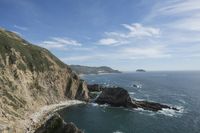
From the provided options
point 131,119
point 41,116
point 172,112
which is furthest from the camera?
point 172,112

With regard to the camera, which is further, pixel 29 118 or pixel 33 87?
pixel 33 87

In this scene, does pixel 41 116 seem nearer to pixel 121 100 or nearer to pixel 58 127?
pixel 58 127

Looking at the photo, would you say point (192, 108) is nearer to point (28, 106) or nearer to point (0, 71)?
point (28, 106)

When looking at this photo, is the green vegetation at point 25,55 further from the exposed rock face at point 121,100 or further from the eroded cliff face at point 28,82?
the exposed rock face at point 121,100

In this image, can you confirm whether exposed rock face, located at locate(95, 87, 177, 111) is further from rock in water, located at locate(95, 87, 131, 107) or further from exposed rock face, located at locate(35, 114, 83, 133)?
exposed rock face, located at locate(35, 114, 83, 133)

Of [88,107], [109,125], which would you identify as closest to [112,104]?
[88,107]

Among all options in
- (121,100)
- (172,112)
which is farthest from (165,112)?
(121,100)

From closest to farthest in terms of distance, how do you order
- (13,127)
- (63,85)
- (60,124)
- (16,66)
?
(60,124)
(13,127)
(16,66)
(63,85)

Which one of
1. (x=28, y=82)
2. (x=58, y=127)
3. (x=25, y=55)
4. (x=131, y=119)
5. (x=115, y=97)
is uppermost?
(x=25, y=55)
